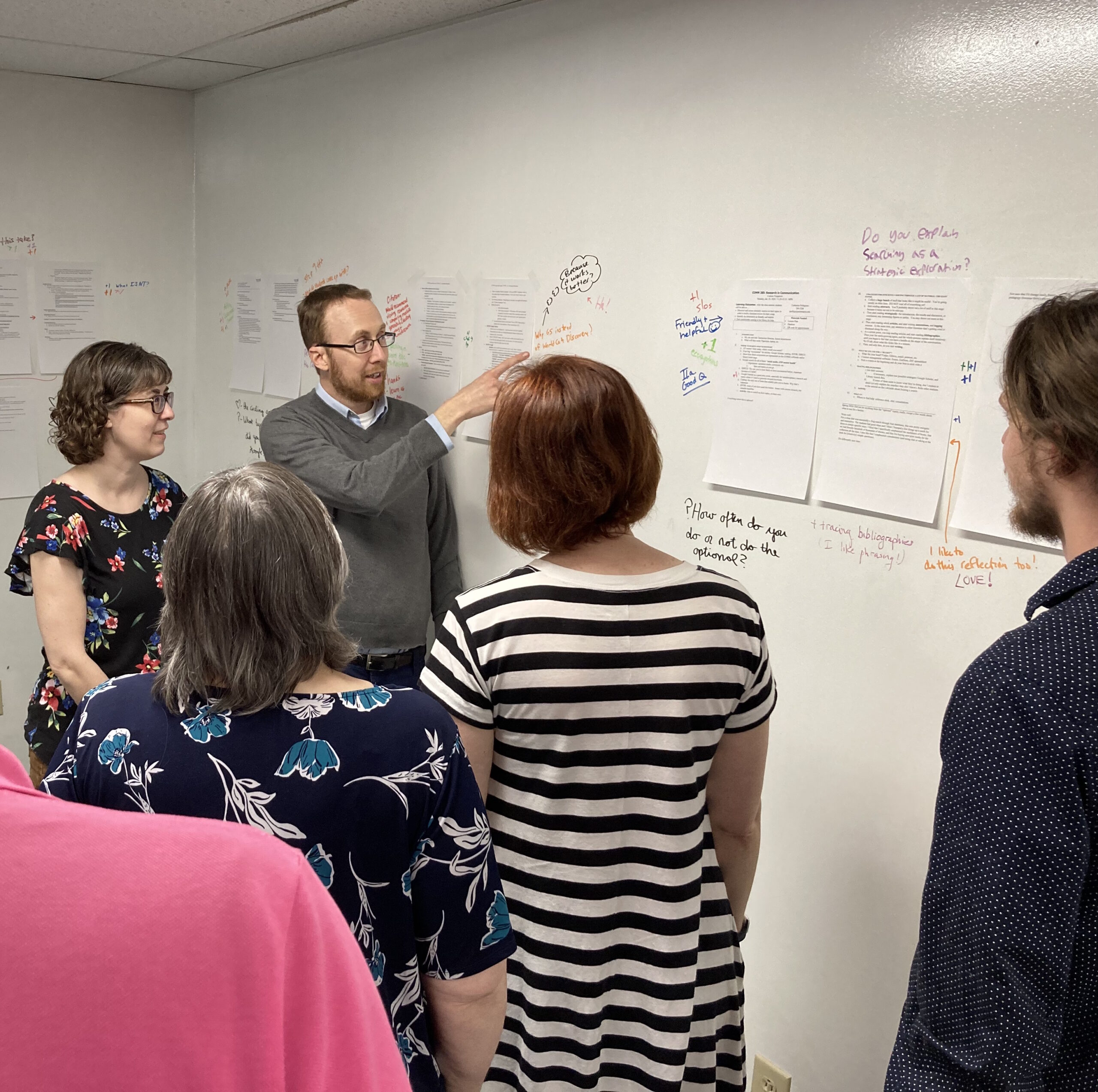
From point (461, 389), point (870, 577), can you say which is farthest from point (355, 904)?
point (461, 389)

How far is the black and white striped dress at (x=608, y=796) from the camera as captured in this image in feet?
4.35

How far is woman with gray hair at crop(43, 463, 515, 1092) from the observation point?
3.47 feet

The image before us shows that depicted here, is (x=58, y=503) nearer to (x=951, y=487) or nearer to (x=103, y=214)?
(x=951, y=487)

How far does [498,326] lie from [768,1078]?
1.83 m

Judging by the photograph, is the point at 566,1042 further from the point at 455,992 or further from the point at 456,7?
the point at 456,7

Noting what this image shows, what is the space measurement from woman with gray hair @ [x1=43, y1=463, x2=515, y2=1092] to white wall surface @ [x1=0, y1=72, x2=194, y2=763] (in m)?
3.08

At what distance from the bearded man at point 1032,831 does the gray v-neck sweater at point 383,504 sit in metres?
1.69

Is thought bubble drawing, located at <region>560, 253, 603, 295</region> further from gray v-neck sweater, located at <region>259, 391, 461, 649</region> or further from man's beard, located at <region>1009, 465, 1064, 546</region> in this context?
man's beard, located at <region>1009, 465, 1064, 546</region>

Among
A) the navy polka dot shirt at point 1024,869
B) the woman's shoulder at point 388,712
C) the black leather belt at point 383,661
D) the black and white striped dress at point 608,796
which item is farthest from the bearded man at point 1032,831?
the black leather belt at point 383,661

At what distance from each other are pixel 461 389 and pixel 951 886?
194 cm

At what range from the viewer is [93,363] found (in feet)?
7.86

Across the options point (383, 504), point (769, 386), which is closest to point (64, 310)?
point (383, 504)

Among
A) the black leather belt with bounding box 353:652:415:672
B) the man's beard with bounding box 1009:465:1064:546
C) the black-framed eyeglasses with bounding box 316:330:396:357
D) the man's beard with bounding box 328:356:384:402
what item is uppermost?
the black-framed eyeglasses with bounding box 316:330:396:357

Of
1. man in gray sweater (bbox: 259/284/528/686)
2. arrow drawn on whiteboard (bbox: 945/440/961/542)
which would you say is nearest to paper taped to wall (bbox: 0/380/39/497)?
man in gray sweater (bbox: 259/284/528/686)
